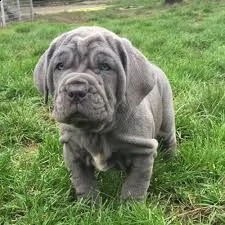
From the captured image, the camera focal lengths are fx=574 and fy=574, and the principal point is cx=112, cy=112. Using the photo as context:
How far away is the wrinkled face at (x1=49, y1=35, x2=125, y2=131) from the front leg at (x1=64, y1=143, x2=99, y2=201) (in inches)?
17.1

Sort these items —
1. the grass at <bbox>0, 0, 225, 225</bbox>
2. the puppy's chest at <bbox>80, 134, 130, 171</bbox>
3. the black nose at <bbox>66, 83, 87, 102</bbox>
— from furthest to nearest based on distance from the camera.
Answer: the grass at <bbox>0, 0, 225, 225</bbox>
the puppy's chest at <bbox>80, 134, 130, 171</bbox>
the black nose at <bbox>66, 83, 87, 102</bbox>

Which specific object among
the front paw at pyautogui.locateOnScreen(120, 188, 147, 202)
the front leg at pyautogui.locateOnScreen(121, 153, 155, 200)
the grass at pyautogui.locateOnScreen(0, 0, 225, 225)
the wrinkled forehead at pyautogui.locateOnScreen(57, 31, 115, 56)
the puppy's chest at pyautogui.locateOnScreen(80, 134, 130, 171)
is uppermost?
the wrinkled forehead at pyautogui.locateOnScreen(57, 31, 115, 56)

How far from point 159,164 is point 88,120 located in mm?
1234

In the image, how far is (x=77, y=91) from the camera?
2947 millimetres

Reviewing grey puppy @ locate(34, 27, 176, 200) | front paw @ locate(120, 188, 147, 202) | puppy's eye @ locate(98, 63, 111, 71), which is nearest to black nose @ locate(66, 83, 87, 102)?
grey puppy @ locate(34, 27, 176, 200)

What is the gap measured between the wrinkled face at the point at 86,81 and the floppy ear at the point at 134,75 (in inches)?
2.4

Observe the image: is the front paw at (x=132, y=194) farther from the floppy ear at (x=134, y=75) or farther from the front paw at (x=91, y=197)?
the floppy ear at (x=134, y=75)

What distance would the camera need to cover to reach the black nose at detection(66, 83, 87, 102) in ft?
9.66

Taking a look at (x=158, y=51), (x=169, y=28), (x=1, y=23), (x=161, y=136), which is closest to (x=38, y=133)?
(x=161, y=136)

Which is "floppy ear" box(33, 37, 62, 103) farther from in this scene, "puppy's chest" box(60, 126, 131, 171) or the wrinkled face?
"puppy's chest" box(60, 126, 131, 171)

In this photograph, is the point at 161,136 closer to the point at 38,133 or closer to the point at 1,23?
the point at 38,133

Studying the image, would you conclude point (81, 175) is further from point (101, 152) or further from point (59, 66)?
point (59, 66)

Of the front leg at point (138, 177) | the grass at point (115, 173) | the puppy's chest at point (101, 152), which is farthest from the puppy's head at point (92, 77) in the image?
the grass at point (115, 173)

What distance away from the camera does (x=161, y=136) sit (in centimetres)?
427
